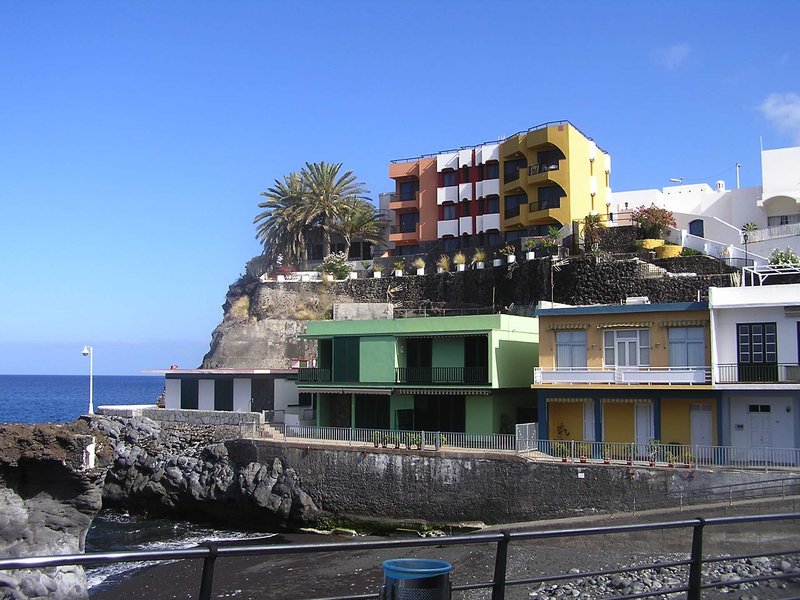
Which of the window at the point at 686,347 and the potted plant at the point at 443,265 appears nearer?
the window at the point at 686,347

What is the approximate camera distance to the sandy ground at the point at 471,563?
29.1 feet

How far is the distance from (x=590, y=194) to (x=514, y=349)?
2493 centimetres

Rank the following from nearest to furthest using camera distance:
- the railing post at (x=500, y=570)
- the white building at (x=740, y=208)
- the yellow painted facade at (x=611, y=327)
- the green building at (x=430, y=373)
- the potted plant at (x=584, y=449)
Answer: the railing post at (x=500, y=570) → the potted plant at (x=584, y=449) → the yellow painted facade at (x=611, y=327) → the green building at (x=430, y=373) → the white building at (x=740, y=208)

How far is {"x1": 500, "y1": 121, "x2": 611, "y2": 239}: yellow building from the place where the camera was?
58.8 m

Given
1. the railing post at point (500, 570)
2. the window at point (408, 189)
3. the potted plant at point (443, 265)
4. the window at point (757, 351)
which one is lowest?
the railing post at point (500, 570)

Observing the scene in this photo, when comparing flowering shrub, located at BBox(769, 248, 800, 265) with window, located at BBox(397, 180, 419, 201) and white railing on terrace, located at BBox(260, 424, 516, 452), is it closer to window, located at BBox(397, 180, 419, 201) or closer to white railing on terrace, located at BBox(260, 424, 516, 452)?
white railing on terrace, located at BBox(260, 424, 516, 452)

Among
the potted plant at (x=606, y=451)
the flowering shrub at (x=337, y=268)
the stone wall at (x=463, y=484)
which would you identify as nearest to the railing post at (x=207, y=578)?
the stone wall at (x=463, y=484)

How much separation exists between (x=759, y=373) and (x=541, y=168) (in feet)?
A: 102

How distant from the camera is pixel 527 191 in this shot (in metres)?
61.0

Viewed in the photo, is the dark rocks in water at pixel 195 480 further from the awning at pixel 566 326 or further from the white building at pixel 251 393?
the awning at pixel 566 326

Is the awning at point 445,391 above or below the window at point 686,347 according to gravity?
below

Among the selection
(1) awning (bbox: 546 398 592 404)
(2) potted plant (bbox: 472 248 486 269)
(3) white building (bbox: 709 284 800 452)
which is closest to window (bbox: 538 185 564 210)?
(2) potted plant (bbox: 472 248 486 269)

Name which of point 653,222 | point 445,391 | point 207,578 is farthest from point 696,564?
point 653,222

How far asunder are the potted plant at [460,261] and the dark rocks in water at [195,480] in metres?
21.9
